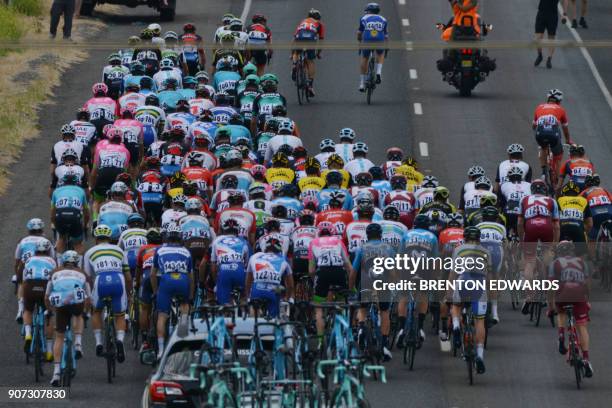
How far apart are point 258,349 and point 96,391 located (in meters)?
4.26

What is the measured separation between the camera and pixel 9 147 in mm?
38375

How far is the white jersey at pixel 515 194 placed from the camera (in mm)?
29859

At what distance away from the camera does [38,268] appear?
25.8 m

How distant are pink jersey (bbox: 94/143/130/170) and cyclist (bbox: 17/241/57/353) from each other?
5.54 metres

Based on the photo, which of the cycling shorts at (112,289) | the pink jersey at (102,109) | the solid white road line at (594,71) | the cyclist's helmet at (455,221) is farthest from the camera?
the solid white road line at (594,71)

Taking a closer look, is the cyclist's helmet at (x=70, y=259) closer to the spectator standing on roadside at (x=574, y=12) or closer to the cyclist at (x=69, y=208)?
the cyclist at (x=69, y=208)

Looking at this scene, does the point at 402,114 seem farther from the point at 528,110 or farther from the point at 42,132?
the point at 42,132

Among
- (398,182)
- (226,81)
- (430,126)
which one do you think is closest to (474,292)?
(398,182)

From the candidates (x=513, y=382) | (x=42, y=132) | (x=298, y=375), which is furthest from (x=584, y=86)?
(x=298, y=375)

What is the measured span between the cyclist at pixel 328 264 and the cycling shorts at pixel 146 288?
222 centimetres

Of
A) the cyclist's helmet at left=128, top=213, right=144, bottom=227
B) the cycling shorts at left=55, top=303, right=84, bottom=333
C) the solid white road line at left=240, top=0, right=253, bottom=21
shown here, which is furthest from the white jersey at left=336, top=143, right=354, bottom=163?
the solid white road line at left=240, top=0, right=253, bottom=21

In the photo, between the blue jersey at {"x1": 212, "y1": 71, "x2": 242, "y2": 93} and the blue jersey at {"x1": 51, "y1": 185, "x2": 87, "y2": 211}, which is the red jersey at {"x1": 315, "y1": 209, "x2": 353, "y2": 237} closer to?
the blue jersey at {"x1": 51, "y1": 185, "x2": 87, "y2": 211}

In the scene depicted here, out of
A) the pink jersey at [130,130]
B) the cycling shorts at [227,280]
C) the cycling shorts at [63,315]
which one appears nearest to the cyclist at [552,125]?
the pink jersey at [130,130]

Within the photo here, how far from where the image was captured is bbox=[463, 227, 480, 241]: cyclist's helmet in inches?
1030
